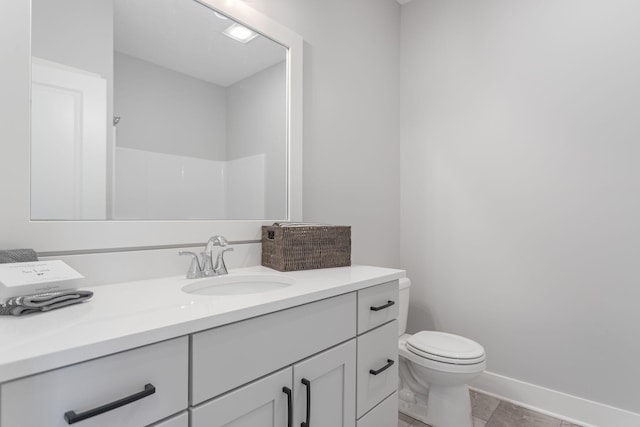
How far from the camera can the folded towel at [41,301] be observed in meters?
0.67

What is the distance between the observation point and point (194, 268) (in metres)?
1.17

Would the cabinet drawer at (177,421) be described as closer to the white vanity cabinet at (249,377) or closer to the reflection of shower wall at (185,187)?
Answer: the white vanity cabinet at (249,377)

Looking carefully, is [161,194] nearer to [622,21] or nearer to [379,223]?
[379,223]

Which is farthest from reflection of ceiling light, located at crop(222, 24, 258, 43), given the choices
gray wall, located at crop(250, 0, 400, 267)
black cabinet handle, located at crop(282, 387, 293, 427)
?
black cabinet handle, located at crop(282, 387, 293, 427)

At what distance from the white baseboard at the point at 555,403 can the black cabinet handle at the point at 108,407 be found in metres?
2.04

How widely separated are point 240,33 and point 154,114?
1.86ft

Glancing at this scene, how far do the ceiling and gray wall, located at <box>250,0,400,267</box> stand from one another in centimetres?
22

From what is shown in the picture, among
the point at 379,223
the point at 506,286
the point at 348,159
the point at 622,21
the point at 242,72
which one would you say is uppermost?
the point at 622,21

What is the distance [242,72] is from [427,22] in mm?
1540

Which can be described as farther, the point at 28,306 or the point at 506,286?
the point at 506,286

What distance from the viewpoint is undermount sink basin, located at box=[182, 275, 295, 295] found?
3.73ft

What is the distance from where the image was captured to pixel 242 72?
1470 mm

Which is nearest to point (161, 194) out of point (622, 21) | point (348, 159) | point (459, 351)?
point (348, 159)

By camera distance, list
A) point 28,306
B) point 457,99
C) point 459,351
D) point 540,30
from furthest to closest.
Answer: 1. point 457,99
2. point 540,30
3. point 459,351
4. point 28,306
